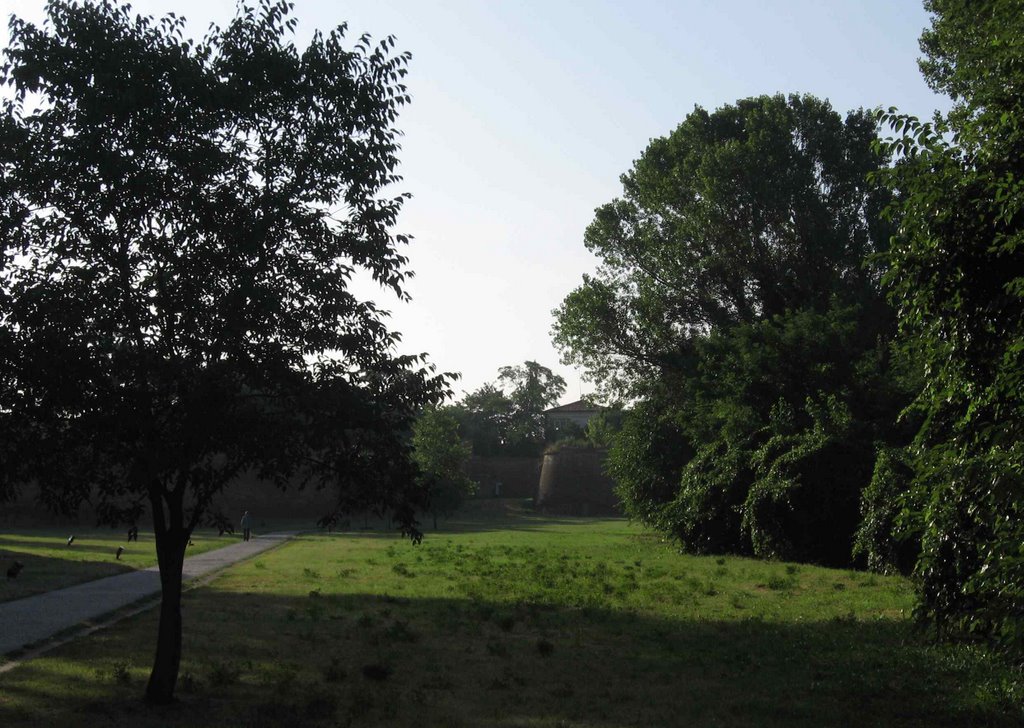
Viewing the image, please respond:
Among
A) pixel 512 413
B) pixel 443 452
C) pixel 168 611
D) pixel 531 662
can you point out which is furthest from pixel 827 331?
pixel 512 413

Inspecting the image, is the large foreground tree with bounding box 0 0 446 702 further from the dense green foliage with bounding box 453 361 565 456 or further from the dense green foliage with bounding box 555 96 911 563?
the dense green foliage with bounding box 453 361 565 456

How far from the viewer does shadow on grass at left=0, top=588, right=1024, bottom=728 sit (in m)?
9.46

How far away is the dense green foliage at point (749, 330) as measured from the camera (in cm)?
2803

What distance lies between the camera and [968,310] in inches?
313

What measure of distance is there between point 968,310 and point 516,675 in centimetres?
640

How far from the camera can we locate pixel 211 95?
9539 millimetres

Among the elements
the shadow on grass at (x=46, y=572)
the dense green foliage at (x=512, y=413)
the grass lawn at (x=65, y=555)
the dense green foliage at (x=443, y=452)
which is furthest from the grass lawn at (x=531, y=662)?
the dense green foliage at (x=512, y=413)

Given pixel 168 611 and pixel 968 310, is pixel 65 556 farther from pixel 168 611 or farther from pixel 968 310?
pixel 968 310

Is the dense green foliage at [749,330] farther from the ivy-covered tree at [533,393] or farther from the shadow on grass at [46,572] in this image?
the ivy-covered tree at [533,393]

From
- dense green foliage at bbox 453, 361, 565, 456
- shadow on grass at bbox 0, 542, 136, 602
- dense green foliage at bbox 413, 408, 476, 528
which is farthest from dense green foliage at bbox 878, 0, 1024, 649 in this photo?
dense green foliage at bbox 453, 361, 565, 456

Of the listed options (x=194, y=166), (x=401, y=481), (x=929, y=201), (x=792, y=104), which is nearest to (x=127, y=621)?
(x=401, y=481)

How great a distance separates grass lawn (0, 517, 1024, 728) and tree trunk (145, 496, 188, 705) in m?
0.24

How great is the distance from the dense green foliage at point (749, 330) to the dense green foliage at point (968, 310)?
18060 mm

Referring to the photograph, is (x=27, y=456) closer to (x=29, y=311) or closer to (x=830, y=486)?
(x=29, y=311)
